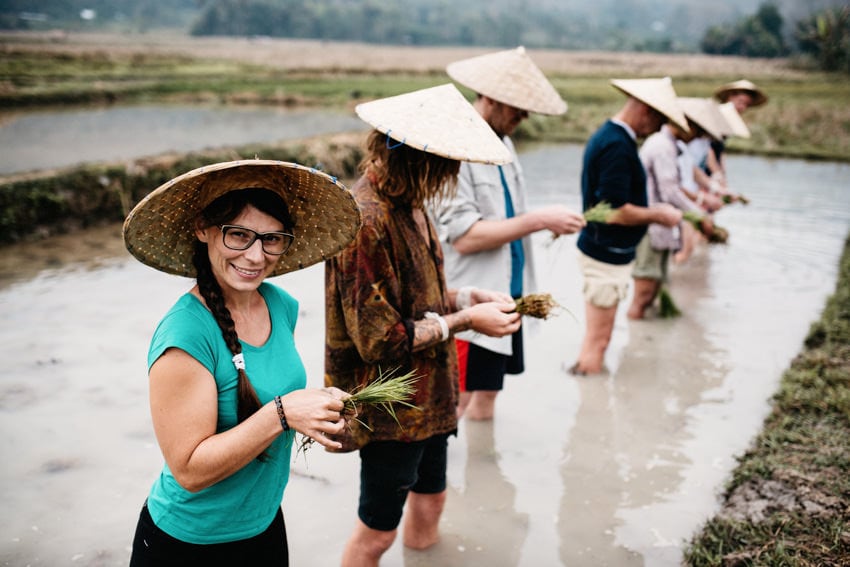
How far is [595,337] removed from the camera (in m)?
4.62

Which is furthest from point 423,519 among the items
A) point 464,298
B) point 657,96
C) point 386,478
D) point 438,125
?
point 657,96

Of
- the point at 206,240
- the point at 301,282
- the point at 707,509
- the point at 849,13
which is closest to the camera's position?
the point at 206,240

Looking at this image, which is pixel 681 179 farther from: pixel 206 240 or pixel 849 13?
pixel 849 13

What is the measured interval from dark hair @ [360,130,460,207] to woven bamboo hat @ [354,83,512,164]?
0.22 ft

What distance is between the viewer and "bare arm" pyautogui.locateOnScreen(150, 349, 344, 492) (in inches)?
56.1

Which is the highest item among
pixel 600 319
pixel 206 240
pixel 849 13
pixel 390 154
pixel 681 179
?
pixel 849 13

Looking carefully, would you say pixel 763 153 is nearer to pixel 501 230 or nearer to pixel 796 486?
pixel 796 486

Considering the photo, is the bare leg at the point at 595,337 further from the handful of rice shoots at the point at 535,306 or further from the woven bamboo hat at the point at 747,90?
the woven bamboo hat at the point at 747,90

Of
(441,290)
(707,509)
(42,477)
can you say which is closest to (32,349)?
(42,477)

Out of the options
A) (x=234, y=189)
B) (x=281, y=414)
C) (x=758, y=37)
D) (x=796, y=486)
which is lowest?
(x=796, y=486)

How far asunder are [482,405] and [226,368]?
8.61 feet

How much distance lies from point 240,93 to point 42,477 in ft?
74.2

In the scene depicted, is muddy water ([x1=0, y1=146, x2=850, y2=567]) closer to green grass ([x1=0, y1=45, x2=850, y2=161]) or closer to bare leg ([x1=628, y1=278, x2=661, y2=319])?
bare leg ([x1=628, y1=278, x2=661, y2=319])

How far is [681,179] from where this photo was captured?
19.2 feet
